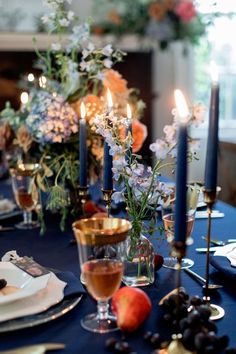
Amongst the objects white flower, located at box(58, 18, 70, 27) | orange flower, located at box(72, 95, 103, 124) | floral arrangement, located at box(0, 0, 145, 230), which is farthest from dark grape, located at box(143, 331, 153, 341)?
white flower, located at box(58, 18, 70, 27)

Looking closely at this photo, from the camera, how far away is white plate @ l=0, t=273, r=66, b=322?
2.75ft

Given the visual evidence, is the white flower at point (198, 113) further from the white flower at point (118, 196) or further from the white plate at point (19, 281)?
the white plate at point (19, 281)

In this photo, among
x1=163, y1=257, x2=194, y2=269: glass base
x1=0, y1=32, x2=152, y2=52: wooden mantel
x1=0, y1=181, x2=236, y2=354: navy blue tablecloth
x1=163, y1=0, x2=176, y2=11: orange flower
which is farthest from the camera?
x1=0, y1=32, x2=152, y2=52: wooden mantel

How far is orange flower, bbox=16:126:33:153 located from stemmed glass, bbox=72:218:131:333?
0.80m

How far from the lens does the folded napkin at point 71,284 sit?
931mm

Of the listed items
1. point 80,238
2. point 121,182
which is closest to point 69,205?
point 121,182

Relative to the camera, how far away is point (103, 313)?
2.80ft

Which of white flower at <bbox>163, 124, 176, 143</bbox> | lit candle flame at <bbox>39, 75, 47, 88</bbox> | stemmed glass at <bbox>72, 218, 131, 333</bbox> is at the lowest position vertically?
stemmed glass at <bbox>72, 218, 131, 333</bbox>

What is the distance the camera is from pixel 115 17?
376 centimetres

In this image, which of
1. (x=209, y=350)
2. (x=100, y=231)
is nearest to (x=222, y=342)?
(x=209, y=350)

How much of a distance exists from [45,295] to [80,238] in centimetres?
17

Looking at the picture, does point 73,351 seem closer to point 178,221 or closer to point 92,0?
point 178,221

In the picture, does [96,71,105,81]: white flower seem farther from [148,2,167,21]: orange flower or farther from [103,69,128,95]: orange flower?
[148,2,167,21]: orange flower

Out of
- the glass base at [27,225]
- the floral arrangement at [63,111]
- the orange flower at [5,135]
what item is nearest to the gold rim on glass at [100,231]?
the floral arrangement at [63,111]
